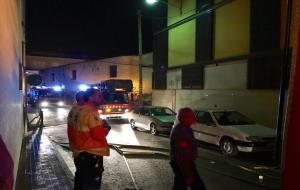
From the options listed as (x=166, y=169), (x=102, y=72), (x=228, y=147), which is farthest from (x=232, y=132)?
(x=102, y=72)

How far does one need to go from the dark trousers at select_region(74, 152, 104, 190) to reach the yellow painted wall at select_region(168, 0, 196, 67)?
1902 centimetres

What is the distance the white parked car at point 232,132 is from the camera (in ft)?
38.4

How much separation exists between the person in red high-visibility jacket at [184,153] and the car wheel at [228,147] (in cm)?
720

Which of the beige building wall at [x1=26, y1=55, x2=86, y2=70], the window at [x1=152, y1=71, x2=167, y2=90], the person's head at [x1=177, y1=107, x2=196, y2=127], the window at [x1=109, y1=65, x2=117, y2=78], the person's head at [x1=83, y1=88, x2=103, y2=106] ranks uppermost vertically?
the beige building wall at [x1=26, y1=55, x2=86, y2=70]

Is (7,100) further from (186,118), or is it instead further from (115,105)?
(115,105)

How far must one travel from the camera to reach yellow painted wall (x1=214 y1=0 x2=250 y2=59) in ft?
59.7

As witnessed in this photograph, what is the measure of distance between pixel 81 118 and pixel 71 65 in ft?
186

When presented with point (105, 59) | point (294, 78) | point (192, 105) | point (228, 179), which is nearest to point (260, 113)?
point (192, 105)

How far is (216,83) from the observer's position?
2084 centimetres

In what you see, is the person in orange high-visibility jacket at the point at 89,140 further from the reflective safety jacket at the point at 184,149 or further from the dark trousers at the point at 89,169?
the reflective safety jacket at the point at 184,149

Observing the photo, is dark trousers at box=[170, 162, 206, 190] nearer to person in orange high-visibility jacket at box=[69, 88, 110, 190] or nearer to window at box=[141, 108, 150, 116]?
person in orange high-visibility jacket at box=[69, 88, 110, 190]

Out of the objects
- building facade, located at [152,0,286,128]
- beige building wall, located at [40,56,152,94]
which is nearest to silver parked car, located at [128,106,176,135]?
building facade, located at [152,0,286,128]

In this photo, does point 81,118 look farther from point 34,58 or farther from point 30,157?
point 34,58

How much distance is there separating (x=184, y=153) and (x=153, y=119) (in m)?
13.0
